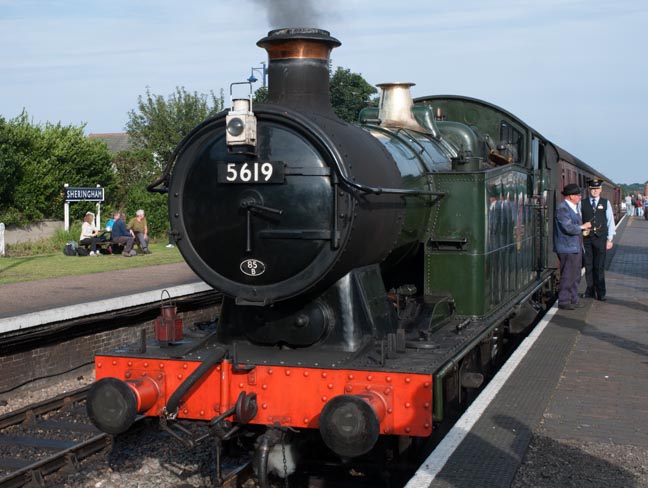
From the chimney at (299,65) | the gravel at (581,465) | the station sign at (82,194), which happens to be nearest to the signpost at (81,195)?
the station sign at (82,194)

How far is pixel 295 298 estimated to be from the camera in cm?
496

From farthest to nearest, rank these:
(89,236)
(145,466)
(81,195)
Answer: (81,195) → (89,236) → (145,466)

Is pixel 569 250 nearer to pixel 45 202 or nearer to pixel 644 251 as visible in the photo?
pixel 644 251

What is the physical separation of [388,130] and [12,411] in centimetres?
409

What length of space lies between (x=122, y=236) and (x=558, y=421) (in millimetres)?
14606

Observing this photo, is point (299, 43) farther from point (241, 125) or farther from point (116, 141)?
point (116, 141)

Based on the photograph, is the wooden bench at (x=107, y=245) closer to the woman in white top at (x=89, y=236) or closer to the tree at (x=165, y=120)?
the woman in white top at (x=89, y=236)

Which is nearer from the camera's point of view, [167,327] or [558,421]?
[167,327]

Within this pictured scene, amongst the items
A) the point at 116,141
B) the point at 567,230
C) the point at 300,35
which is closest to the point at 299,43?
the point at 300,35

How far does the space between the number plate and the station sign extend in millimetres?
17343

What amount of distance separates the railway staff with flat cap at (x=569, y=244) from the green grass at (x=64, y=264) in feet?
27.3

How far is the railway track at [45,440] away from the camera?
5555mm

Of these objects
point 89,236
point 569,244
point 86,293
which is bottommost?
point 86,293

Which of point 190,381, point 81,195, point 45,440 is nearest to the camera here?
point 190,381
